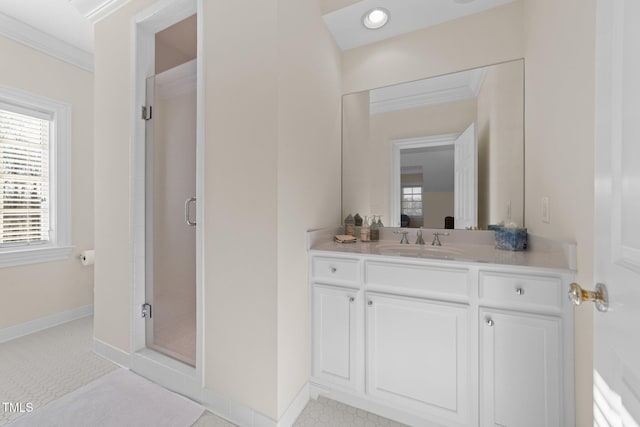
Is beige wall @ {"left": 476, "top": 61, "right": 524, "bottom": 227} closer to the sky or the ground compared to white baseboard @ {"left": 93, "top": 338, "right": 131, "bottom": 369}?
closer to the sky

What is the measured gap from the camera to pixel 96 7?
204cm

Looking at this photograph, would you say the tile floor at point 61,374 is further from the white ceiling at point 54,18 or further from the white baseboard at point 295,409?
the white ceiling at point 54,18

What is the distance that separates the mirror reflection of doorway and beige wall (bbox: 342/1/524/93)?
4.46 ft

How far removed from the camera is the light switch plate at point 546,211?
4.40ft

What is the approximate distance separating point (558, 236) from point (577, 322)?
0.38m

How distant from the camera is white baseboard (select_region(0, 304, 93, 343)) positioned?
231 cm

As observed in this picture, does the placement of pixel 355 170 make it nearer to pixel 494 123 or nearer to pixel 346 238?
pixel 346 238

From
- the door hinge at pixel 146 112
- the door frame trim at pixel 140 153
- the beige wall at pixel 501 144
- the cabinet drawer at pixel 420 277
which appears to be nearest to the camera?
the cabinet drawer at pixel 420 277

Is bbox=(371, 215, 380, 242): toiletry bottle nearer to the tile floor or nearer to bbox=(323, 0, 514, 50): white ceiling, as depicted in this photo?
the tile floor

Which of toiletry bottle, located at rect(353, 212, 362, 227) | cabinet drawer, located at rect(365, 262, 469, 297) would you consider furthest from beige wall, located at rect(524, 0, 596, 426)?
toiletry bottle, located at rect(353, 212, 362, 227)

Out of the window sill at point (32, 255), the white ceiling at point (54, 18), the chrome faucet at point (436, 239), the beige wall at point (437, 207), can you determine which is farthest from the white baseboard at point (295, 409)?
the white ceiling at point (54, 18)

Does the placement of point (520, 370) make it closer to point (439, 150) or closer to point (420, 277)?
point (420, 277)

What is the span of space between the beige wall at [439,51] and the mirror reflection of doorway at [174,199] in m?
1.36

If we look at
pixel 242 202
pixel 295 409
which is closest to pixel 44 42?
pixel 242 202
